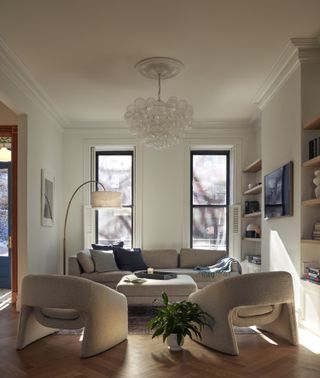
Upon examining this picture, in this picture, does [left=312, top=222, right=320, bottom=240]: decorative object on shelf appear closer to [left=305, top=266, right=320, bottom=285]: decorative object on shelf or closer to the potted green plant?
[left=305, top=266, right=320, bottom=285]: decorative object on shelf

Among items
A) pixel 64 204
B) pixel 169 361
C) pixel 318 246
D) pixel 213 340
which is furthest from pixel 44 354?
pixel 64 204

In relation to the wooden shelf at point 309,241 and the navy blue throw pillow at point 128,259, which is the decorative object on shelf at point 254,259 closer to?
the navy blue throw pillow at point 128,259

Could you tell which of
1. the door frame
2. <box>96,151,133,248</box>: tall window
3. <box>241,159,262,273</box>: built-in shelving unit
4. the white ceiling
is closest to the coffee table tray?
the door frame

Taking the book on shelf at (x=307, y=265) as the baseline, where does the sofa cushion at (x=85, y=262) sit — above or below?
below

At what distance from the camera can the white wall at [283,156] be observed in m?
4.60

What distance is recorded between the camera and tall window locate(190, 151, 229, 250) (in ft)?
25.7

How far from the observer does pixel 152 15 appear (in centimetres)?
379

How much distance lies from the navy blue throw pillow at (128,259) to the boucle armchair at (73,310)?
2.63 metres

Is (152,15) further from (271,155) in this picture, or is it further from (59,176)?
(59,176)

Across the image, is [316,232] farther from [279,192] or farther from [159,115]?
[159,115]

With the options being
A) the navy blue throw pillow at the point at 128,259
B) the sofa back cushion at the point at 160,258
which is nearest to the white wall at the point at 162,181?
the sofa back cushion at the point at 160,258

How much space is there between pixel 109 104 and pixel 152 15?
2860 millimetres

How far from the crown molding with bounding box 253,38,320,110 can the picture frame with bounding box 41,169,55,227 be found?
3.43m

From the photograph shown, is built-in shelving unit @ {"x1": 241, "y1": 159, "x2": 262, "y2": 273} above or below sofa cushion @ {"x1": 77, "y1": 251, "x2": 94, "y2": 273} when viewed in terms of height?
above
